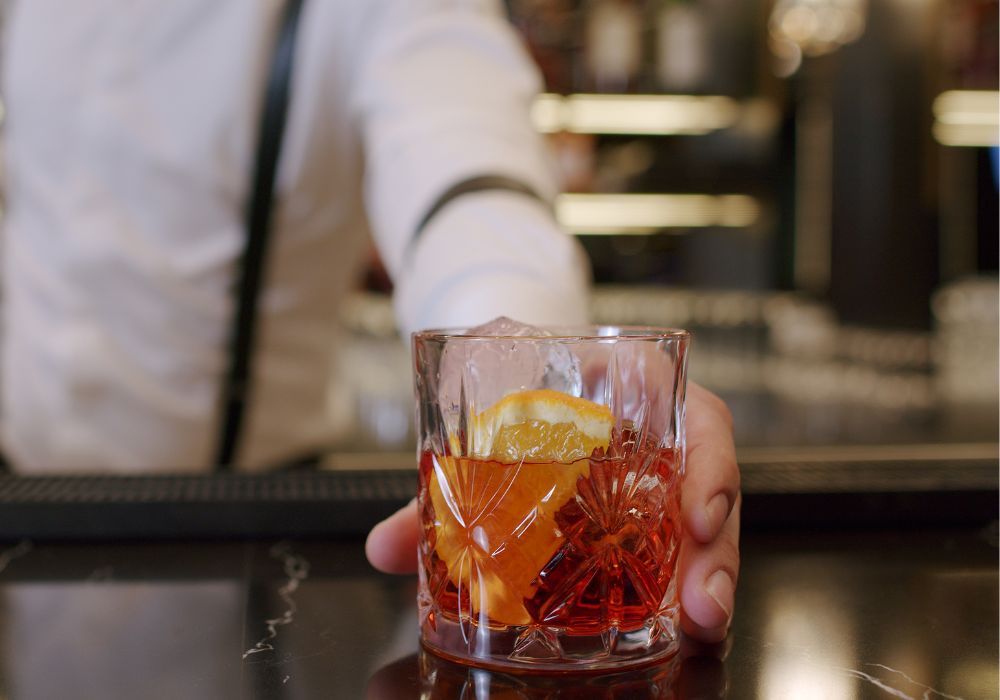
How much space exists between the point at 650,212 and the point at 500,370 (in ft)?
11.8

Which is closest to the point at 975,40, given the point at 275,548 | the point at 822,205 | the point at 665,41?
the point at 822,205

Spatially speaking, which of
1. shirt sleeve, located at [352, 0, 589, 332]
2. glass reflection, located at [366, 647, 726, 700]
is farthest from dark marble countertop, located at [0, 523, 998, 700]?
shirt sleeve, located at [352, 0, 589, 332]

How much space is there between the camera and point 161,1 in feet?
4.39

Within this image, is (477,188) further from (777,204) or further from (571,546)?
(777,204)

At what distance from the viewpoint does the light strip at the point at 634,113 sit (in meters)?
3.57

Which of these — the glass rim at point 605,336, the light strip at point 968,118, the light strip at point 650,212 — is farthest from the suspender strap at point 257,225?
the light strip at point 968,118

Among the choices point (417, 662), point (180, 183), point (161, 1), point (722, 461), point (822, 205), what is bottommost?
point (417, 662)

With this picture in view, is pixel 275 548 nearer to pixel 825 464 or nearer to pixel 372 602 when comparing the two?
pixel 372 602

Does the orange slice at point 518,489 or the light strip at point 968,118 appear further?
the light strip at point 968,118

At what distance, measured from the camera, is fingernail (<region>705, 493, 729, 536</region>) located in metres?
0.53

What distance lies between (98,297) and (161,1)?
39 centimetres

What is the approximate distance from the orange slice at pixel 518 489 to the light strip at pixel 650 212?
11.1ft

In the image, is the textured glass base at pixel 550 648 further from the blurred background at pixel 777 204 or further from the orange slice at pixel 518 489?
the blurred background at pixel 777 204

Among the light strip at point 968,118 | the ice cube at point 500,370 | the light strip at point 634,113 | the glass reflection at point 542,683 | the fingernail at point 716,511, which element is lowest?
the glass reflection at point 542,683
